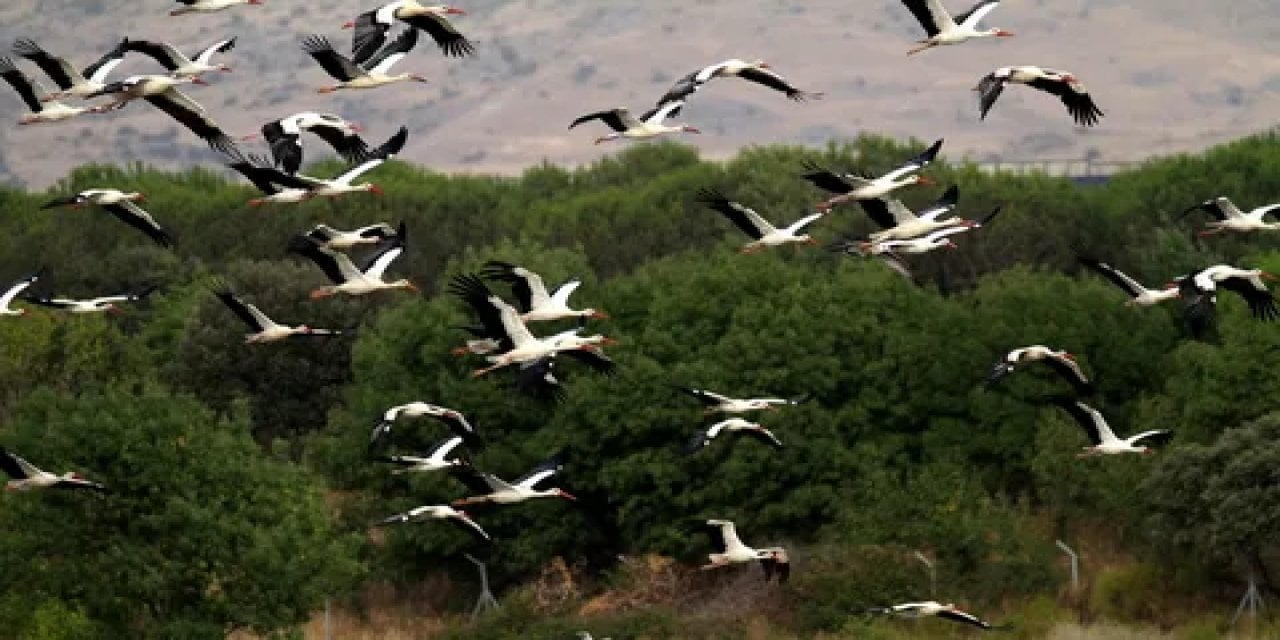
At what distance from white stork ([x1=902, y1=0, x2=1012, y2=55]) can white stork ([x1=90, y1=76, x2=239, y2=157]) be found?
30.1 ft

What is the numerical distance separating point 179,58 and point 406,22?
345 centimetres

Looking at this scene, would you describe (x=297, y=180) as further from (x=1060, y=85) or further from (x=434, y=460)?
(x=1060, y=85)

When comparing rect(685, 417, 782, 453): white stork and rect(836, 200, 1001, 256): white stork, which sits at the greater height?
rect(836, 200, 1001, 256): white stork

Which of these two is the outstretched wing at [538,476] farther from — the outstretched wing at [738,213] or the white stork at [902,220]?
the white stork at [902,220]

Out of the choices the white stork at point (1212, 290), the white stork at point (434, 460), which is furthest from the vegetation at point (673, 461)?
the white stork at point (1212, 290)

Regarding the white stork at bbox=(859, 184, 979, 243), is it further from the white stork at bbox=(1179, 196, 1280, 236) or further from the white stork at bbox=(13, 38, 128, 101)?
the white stork at bbox=(13, 38, 128, 101)

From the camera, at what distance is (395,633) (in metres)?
77.9

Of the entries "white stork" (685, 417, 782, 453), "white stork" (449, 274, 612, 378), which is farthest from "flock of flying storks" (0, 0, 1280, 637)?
"white stork" (685, 417, 782, 453)

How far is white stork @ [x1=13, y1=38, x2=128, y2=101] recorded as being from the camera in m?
44.3

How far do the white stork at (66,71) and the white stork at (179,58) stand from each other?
335 mm

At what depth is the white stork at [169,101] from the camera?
43.2 m

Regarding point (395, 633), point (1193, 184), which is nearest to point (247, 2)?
point (395, 633)

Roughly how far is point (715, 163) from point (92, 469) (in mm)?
105564

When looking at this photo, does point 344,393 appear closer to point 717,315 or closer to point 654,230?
point 717,315
